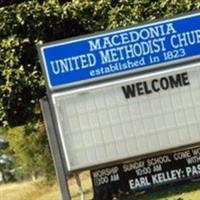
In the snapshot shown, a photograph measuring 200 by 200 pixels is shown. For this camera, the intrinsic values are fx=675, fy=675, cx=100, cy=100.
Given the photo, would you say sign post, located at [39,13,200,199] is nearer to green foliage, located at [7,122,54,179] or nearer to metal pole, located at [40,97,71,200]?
metal pole, located at [40,97,71,200]

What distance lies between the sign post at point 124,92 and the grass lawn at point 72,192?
1313 mm

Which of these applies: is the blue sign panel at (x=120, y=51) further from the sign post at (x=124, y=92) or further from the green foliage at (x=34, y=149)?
the green foliage at (x=34, y=149)

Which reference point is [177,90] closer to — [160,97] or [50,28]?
[160,97]

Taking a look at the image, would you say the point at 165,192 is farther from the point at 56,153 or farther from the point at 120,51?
the point at 120,51

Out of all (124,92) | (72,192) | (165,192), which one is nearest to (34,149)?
(72,192)

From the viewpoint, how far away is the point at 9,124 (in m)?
13.5

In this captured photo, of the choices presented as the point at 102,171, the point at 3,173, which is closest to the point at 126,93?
the point at 102,171

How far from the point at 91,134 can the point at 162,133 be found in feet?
2.94

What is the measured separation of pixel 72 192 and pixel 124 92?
672 cm

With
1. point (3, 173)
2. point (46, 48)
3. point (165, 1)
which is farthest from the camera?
point (3, 173)

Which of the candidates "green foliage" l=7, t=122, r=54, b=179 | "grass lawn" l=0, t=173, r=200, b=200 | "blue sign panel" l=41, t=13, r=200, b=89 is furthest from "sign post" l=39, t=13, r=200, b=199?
"green foliage" l=7, t=122, r=54, b=179

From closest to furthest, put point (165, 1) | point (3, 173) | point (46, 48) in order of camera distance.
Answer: point (46, 48)
point (165, 1)
point (3, 173)

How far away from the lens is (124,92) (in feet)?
27.6

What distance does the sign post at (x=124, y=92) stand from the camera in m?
8.29
